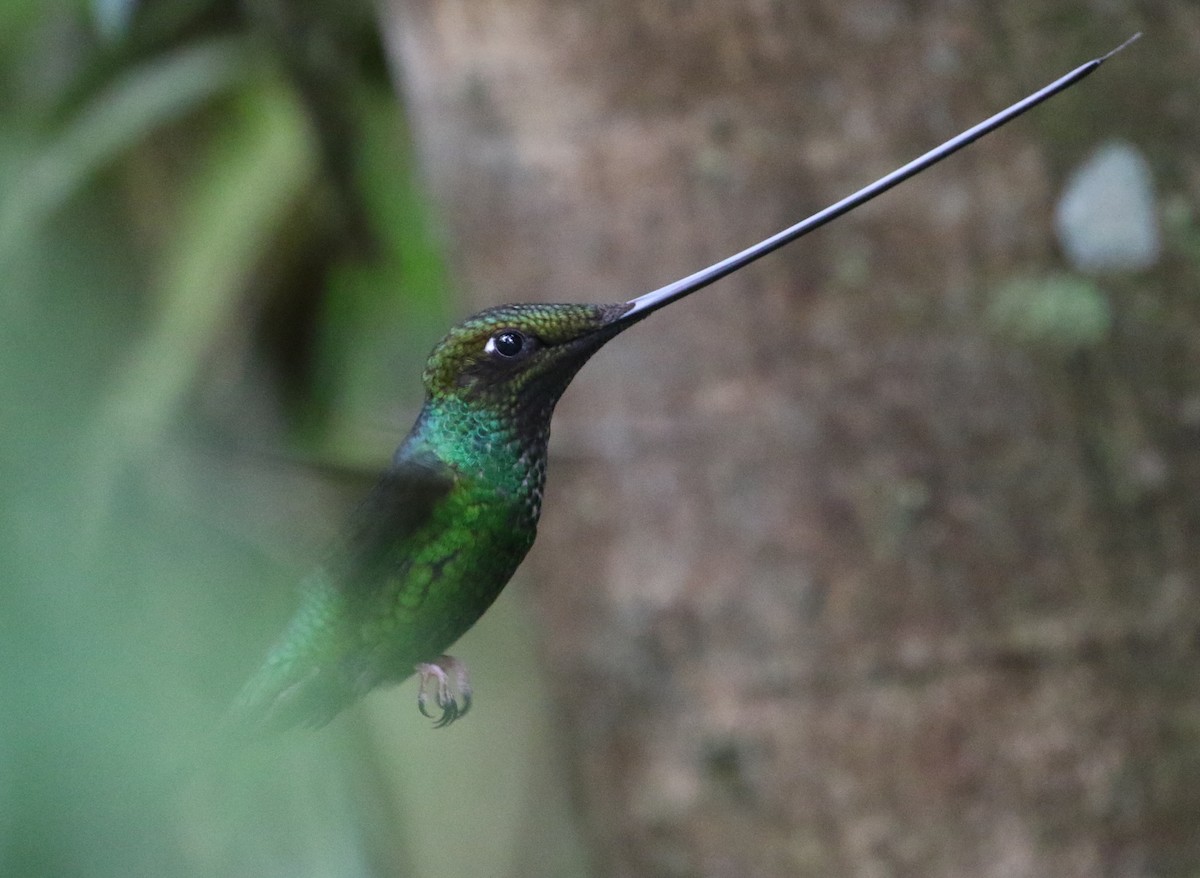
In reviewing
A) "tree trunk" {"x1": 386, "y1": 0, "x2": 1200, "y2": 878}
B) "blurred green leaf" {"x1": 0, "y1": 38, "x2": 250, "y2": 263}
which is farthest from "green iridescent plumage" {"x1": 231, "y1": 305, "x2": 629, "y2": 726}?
"blurred green leaf" {"x1": 0, "y1": 38, "x2": 250, "y2": 263}

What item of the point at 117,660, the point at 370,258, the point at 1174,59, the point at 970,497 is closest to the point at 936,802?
the point at 970,497

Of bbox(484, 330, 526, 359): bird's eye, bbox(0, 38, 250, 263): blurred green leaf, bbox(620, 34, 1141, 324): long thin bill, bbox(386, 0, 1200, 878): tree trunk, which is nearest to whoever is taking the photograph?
bbox(620, 34, 1141, 324): long thin bill

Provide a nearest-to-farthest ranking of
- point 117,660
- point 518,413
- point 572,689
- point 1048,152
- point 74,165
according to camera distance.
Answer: point 117,660 < point 518,413 < point 1048,152 < point 572,689 < point 74,165

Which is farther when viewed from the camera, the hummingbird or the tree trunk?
the tree trunk

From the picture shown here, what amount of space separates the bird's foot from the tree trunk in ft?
3.82

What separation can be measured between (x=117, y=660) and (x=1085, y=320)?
1.50 metres

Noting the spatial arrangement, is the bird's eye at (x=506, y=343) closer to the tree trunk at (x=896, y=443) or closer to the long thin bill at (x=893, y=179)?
the long thin bill at (x=893, y=179)

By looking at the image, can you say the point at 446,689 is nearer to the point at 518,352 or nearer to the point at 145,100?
the point at 518,352

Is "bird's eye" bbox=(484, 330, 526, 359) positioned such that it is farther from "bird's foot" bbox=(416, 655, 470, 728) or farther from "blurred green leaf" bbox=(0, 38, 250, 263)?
"blurred green leaf" bbox=(0, 38, 250, 263)

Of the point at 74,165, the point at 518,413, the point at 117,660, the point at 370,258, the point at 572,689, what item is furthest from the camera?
the point at 370,258

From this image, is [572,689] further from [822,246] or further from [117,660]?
[117,660]

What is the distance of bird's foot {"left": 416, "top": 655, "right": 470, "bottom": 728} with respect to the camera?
1.34 feet

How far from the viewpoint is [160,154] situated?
104 inches

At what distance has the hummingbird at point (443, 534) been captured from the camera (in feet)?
1.29
